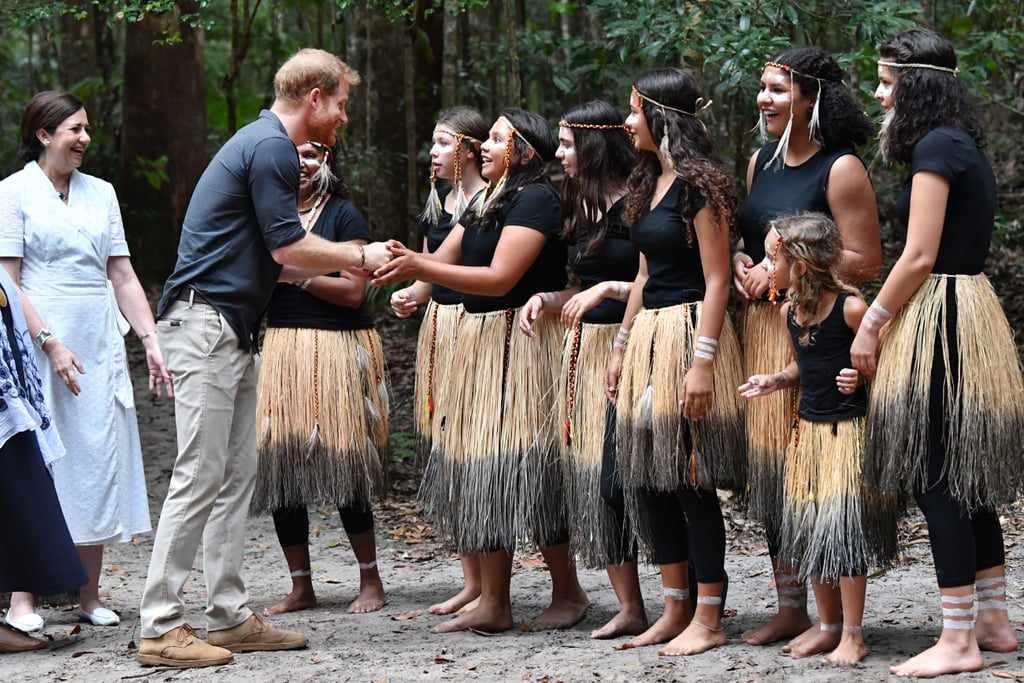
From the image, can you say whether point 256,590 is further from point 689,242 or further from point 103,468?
point 689,242

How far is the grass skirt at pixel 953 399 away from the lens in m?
3.12

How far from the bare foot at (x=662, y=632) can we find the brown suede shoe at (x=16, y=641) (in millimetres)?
1975

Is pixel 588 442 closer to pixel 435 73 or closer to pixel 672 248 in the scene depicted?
pixel 672 248

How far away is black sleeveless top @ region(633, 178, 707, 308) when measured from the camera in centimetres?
346

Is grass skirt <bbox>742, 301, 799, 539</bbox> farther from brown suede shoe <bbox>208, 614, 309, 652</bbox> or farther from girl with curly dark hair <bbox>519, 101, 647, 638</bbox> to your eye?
brown suede shoe <bbox>208, 614, 309, 652</bbox>

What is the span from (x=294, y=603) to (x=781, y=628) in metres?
1.91

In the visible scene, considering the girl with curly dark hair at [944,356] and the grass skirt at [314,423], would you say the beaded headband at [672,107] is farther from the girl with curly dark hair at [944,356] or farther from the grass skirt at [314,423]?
the grass skirt at [314,423]

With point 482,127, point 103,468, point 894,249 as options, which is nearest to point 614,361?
point 482,127

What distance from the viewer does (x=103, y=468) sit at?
4266 millimetres

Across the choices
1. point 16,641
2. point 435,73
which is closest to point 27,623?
point 16,641

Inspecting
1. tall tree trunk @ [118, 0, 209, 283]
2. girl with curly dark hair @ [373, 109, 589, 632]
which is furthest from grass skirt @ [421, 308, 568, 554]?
tall tree trunk @ [118, 0, 209, 283]

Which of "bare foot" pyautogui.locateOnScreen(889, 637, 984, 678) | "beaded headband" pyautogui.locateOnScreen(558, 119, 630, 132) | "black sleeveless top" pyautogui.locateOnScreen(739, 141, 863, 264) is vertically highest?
"beaded headband" pyautogui.locateOnScreen(558, 119, 630, 132)

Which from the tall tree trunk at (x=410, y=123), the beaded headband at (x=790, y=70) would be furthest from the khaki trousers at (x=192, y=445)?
the tall tree trunk at (x=410, y=123)

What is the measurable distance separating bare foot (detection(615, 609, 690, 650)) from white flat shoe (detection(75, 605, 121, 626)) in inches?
76.0
